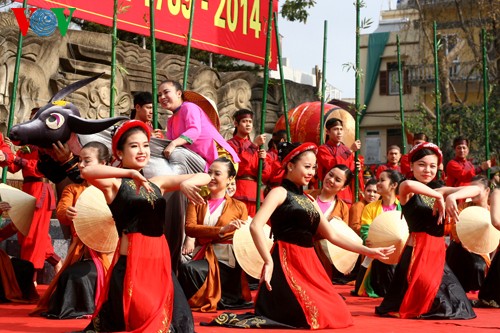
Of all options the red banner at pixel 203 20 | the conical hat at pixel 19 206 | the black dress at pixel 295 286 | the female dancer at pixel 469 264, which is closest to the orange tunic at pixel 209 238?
the black dress at pixel 295 286

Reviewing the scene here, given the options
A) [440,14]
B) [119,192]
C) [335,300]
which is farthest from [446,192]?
[440,14]

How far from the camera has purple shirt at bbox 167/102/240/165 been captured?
5383mm

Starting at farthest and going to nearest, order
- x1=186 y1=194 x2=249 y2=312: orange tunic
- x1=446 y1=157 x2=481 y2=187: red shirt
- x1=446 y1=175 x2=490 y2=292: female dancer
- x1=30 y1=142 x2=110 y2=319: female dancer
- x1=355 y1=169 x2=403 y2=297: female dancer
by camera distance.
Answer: x1=446 y1=157 x2=481 y2=187: red shirt < x1=446 y1=175 x2=490 y2=292: female dancer < x1=355 y1=169 x2=403 y2=297: female dancer < x1=186 y1=194 x2=249 y2=312: orange tunic < x1=30 y1=142 x2=110 y2=319: female dancer

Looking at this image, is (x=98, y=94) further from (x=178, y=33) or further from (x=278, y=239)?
(x=278, y=239)

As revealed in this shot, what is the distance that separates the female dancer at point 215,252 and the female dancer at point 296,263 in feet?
2.55

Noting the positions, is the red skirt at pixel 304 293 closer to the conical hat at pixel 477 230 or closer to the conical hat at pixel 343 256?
the conical hat at pixel 343 256

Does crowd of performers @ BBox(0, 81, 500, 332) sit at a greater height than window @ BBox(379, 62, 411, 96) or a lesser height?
lesser

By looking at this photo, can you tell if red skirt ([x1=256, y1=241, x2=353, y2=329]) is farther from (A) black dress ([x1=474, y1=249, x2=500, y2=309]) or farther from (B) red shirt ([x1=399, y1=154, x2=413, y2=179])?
(B) red shirt ([x1=399, y1=154, x2=413, y2=179])

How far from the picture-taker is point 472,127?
1435cm

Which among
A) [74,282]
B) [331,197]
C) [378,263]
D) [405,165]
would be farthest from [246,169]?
[74,282]

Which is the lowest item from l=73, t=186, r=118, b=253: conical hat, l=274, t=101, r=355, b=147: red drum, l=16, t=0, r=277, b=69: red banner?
l=73, t=186, r=118, b=253: conical hat

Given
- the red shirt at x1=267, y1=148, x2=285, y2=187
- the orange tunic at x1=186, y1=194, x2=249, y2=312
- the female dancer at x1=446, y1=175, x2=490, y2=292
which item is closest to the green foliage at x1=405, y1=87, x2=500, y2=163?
the red shirt at x1=267, y1=148, x2=285, y2=187

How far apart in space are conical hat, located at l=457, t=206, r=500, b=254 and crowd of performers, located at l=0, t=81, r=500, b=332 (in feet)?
0.68

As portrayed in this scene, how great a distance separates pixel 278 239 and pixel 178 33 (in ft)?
20.3
